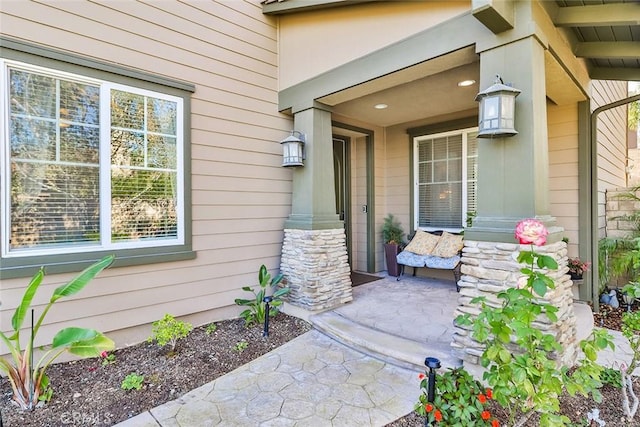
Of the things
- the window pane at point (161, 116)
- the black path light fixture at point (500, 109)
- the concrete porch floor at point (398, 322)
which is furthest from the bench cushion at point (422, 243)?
the window pane at point (161, 116)

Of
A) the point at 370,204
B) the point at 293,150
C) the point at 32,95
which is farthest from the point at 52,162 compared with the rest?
the point at 370,204

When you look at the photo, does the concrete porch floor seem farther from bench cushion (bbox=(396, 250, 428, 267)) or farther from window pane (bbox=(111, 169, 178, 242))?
window pane (bbox=(111, 169, 178, 242))

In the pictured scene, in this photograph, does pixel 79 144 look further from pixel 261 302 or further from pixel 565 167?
pixel 565 167

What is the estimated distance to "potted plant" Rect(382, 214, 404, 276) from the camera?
228 inches

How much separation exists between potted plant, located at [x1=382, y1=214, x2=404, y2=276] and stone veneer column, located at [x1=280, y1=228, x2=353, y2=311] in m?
1.66

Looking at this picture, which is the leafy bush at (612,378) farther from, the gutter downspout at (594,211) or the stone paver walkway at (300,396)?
the gutter downspout at (594,211)

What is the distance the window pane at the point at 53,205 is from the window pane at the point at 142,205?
0.60ft

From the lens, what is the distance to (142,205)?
11.6 feet

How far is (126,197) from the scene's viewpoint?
3436mm

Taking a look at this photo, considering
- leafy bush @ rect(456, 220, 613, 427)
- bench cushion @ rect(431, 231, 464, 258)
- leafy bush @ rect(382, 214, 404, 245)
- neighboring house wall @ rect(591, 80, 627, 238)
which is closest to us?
leafy bush @ rect(456, 220, 613, 427)

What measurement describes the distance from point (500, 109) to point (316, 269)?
2660 mm

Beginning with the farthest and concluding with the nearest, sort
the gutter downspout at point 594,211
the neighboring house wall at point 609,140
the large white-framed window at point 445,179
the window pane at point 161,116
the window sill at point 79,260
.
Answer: the large white-framed window at point 445,179, the neighboring house wall at point 609,140, the gutter downspout at point 594,211, the window pane at point 161,116, the window sill at point 79,260

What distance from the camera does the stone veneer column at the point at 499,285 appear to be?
8.13ft

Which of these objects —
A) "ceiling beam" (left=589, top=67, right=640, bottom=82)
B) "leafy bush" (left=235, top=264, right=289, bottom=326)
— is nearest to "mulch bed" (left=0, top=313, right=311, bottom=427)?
"leafy bush" (left=235, top=264, right=289, bottom=326)
